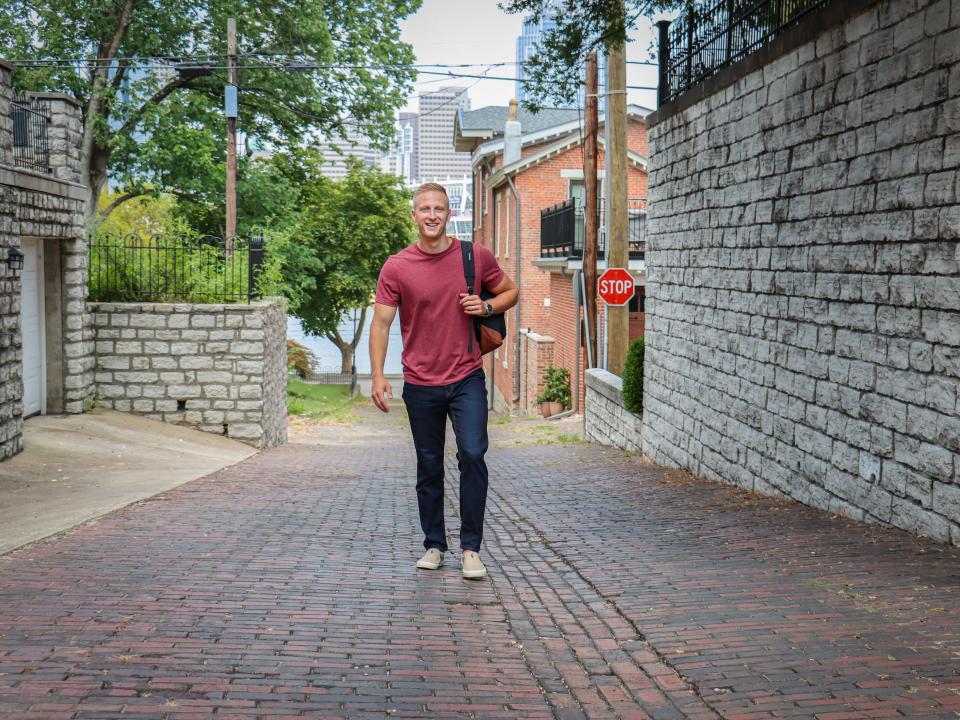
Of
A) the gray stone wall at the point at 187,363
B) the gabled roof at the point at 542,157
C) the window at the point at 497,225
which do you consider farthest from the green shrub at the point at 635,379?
the window at the point at 497,225

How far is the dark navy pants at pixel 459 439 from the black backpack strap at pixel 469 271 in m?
0.18

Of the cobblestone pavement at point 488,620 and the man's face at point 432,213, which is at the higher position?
the man's face at point 432,213

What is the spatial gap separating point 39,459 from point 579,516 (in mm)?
6000

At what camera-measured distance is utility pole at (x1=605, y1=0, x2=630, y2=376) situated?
18.1 m

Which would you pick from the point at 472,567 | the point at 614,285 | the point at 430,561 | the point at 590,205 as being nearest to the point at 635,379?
the point at 614,285

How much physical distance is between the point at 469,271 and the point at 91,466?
6.97 metres

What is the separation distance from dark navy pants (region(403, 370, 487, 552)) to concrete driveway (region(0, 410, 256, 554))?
8.97 ft

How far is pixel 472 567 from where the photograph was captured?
18.6 ft

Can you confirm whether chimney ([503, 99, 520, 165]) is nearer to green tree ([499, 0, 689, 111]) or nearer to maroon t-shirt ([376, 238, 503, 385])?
green tree ([499, 0, 689, 111])

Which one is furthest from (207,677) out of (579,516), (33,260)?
(33,260)

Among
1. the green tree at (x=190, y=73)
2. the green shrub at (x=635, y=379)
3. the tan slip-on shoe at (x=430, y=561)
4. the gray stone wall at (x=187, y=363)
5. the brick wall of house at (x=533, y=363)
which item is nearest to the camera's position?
the tan slip-on shoe at (x=430, y=561)

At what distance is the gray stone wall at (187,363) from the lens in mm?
14625

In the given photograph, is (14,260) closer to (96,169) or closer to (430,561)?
(430,561)

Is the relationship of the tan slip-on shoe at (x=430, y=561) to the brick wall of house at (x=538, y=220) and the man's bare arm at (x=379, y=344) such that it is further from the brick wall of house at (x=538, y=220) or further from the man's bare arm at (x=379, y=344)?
the brick wall of house at (x=538, y=220)
